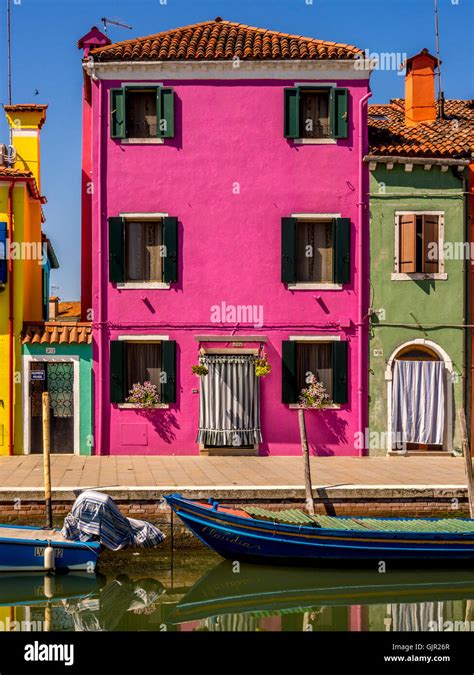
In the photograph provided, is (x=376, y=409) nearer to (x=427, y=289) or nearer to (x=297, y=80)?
(x=427, y=289)

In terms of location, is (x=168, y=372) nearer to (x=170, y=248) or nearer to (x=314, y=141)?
(x=170, y=248)

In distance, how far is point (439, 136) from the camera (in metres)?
24.2

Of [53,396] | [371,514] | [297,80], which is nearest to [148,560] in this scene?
[371,514]

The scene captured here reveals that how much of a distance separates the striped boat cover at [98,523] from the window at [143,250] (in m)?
8.15

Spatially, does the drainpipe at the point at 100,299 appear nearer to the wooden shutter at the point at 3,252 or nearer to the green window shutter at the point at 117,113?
the green window shutter at the point at 117,113

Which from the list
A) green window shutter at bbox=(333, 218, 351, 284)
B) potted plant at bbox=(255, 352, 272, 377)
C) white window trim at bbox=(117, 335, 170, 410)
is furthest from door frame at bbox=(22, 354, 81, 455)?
green window shutter at bbox=(333, 218, 351, 284)

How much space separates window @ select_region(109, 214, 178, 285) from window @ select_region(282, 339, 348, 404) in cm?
345

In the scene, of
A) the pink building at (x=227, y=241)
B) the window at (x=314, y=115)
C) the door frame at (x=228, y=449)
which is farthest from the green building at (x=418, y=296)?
the door frame at (x=228, y=449)

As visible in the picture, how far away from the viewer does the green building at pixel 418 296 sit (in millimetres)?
23047

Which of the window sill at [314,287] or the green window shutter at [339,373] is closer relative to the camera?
the green window shutter at [339,373]

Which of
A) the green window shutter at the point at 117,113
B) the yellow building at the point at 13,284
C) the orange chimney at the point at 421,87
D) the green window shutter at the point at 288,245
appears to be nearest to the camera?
the yellow building at the point at 13,284

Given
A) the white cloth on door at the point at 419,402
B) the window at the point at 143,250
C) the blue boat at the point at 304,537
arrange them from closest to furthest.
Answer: the blue boat at the point at 304,537 < the white cloth on door at the point at 419,402 < the window at the point at 143,250

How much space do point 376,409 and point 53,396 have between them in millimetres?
7920

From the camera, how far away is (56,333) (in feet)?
74.4
